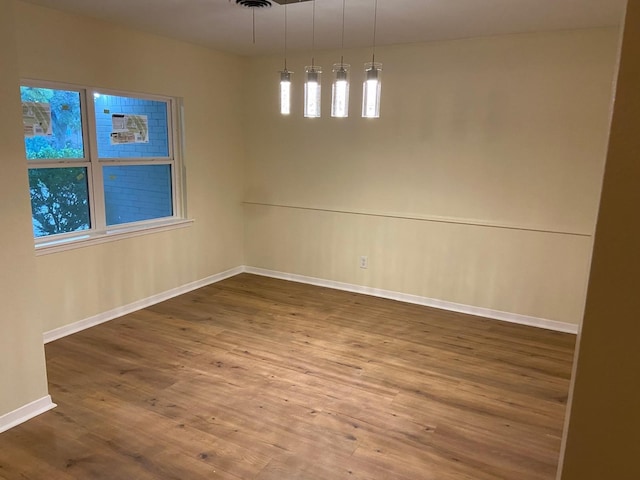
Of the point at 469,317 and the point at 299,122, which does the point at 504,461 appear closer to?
the point at 469,317

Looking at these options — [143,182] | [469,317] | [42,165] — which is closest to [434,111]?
[469,317]

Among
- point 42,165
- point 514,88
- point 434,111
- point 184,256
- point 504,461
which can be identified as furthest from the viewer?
point 184,256

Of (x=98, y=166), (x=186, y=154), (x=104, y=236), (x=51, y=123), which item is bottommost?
(x=104, y=236)

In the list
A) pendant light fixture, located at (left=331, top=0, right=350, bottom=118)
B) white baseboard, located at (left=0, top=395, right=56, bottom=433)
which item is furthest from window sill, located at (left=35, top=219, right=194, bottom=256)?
pendant light fixture, located at (left=331, top=0, right=350, bottom=118)

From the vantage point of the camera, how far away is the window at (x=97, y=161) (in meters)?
3.44

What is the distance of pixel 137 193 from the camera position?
429 cm

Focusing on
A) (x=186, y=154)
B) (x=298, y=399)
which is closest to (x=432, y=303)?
(x=298, y=399)

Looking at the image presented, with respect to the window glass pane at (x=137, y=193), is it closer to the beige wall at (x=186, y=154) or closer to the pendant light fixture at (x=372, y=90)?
the beige wall at (x=186, y=154)

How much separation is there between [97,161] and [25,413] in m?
2.06

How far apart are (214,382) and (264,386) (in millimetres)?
338

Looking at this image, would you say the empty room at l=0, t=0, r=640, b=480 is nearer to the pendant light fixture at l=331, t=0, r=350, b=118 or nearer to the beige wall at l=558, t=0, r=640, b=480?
the pendant light fixture at l=331, t=0, r=350, b=118

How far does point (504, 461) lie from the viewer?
2.28 meters

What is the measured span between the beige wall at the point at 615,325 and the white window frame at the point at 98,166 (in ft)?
11.5

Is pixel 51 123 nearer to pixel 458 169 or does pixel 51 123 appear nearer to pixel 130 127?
pixel 130 127
